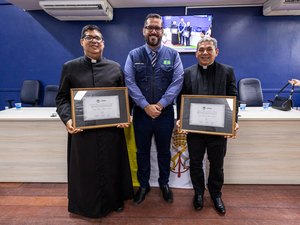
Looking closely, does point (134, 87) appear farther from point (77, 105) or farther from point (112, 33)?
point (112, 33)

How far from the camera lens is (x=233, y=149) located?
242 cm

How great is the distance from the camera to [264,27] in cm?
418

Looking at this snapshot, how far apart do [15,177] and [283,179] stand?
2970 millimetres

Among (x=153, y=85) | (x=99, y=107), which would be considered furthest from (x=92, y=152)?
(x=153, y=85)

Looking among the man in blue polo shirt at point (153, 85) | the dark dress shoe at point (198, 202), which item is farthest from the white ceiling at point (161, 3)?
the dark dress shoe at point (198, 202)

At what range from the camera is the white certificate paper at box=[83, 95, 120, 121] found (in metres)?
1.75

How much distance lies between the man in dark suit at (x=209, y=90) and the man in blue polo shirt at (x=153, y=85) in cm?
13

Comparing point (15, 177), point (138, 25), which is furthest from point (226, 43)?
point (15, 177)

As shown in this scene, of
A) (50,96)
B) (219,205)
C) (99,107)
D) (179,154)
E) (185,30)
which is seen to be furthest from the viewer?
(185,30)

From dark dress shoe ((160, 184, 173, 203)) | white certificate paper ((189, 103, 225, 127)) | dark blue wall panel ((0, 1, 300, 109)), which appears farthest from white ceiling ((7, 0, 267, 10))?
dark dress shoe ((160, 184, 173, 203))

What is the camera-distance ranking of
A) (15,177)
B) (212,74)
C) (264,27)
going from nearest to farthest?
(212,74), (15,177), (264,27)

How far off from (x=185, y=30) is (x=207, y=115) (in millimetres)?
2782

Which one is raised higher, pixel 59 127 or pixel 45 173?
pixel 59 127

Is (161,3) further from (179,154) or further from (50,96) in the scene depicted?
(179,154)
